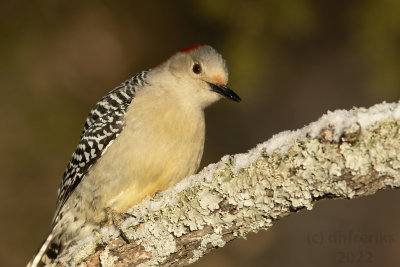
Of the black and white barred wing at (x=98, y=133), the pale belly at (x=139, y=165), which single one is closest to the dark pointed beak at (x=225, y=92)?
the pale belly at (x=139, y=165)

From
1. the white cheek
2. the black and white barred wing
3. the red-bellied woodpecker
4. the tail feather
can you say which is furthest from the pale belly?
the tail feather

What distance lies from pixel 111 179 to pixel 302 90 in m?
4.78

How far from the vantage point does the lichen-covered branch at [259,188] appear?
3.03m

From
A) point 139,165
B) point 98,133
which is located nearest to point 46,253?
point 98,133

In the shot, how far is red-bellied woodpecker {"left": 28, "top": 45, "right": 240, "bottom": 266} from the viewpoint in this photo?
5.05 metres

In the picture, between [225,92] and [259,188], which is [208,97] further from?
[259,188]

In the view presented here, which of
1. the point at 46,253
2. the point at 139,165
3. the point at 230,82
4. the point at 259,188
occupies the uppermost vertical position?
the point at 230,82

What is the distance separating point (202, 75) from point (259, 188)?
225 cm

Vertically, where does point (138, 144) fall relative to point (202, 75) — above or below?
below

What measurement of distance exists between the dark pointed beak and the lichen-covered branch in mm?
1412

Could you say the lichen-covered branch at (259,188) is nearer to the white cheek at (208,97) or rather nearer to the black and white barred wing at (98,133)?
the black and white barred wing at (98,133)

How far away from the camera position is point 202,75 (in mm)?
5523

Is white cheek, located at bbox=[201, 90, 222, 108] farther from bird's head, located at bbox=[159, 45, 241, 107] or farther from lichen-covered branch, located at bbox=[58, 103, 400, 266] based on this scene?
lichen-covered branch, located at bbox=[58, 103, 400, 266]

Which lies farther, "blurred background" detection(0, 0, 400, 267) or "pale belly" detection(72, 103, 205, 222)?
"blurred background" detection(0, 0, 400, 267)
